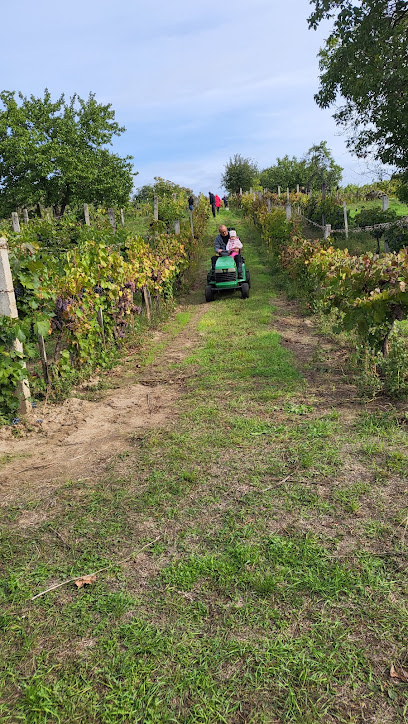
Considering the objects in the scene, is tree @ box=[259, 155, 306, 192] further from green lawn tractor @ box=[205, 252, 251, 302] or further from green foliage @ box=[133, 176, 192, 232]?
green lawn tractor @ box=[205, 252, 251, 302]

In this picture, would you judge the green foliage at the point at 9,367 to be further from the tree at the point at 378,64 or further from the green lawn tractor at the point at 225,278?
the tree at the point at 378,64

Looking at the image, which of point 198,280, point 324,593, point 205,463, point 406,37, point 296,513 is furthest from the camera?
point 198,280

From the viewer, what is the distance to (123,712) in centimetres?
183

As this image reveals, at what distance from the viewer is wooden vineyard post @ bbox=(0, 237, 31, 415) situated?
174 inches

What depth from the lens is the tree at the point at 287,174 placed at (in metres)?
39.9

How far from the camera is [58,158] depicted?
88.3 ft

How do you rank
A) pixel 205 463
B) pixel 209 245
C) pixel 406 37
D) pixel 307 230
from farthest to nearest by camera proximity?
1. pixel 307 230
2. pixel 209 245
3. pixel 406 37
4. pixel 205 463

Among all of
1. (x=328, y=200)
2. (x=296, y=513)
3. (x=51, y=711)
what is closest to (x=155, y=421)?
(x=296, y=513)

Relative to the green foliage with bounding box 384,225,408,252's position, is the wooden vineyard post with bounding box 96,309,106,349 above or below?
below

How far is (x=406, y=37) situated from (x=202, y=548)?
46.3ft

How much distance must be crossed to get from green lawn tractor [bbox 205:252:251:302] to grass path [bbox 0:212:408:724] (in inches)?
243

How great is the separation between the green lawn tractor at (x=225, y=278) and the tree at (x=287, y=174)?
32.5 meters

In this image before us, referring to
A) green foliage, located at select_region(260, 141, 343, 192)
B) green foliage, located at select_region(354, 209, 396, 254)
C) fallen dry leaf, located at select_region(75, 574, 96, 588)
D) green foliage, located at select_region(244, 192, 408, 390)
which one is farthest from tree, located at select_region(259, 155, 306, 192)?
fallen dry leaf, located at select_region(75, 574, 96, 588)

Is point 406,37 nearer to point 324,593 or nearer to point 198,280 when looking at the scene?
point 198,280
